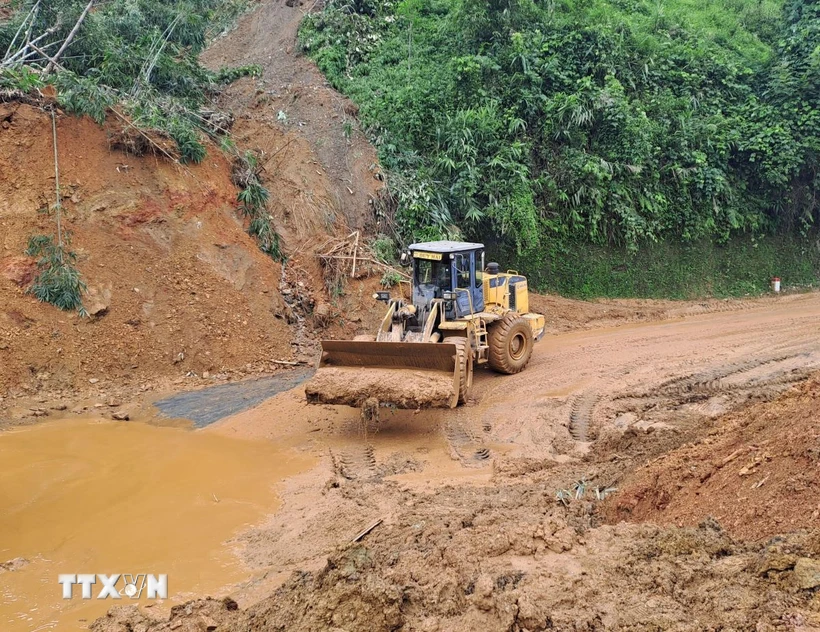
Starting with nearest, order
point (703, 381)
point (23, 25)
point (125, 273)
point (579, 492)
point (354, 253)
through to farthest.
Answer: point (579, 492)
point (703, 381)
point (125, 273)
point (23, 25)
point (354, 253)

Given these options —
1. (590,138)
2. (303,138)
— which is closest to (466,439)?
(303,138)

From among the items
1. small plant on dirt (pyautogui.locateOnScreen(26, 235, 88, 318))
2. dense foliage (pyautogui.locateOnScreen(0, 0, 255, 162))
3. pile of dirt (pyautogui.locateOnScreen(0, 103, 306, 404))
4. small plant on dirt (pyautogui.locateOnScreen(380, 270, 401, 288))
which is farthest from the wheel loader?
dense foliage (pyautogui.locateOnScreen(0, 0, 255, 162))

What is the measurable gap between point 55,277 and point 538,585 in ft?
35.1

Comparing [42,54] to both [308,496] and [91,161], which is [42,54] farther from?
[308,496]

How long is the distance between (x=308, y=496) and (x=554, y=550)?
10.9ft

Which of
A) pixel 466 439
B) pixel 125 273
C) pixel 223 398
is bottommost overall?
pixel 466 439

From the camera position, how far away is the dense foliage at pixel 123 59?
13633 mm

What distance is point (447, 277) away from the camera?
35.7ft

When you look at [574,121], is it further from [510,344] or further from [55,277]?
[55,277]

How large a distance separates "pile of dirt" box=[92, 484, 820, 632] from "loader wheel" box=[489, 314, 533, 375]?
5558mm

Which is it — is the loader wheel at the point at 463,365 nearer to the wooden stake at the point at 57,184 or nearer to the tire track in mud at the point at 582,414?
the tire track in mud at the point at 582,414

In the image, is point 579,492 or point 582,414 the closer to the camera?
point 579,492

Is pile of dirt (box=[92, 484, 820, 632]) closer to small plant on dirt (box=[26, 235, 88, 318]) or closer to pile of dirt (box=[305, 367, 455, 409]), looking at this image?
pile of dirt (box=[305, 367, 455, 409])

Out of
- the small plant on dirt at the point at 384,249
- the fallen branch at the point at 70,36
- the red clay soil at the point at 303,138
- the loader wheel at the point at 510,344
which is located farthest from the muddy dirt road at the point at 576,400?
the fallen branch at the point at 70,36
